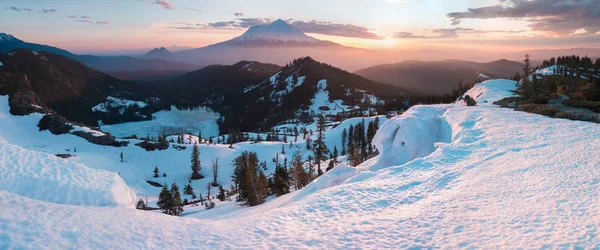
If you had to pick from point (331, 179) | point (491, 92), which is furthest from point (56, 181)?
point (491, 92)

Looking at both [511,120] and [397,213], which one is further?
[511,120]

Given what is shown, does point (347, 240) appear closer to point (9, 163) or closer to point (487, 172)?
point (487, 172)

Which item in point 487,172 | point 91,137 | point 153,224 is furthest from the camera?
point 91,137

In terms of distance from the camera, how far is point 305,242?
40.4 feet

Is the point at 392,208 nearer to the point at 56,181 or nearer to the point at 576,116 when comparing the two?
the point at 56,181

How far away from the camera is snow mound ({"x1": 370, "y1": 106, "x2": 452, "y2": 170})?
32.3 meters

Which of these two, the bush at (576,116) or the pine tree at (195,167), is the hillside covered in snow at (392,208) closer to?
the bush at (576,116)

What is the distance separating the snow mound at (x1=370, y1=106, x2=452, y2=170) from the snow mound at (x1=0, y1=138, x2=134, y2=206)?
26.0 metres

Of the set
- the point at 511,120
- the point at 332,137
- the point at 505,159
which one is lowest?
the point at 332,137

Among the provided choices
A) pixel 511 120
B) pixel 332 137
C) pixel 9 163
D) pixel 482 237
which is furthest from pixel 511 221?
pixel 332 137

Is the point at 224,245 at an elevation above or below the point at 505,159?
below

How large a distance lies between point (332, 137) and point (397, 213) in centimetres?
14458

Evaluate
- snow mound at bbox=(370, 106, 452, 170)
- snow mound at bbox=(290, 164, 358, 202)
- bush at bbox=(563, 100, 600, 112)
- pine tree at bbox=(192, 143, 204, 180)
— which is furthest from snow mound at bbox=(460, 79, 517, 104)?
pine tree at bbox=(192, 143, 204, 180)

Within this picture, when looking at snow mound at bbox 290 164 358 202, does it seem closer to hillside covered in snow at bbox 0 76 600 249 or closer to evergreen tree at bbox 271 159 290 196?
hillside covered in snow at bbox 0 76 600 249
